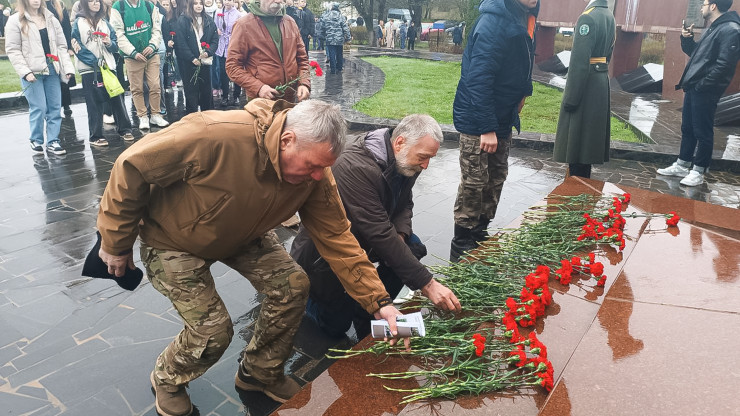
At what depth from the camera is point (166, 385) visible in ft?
9.11

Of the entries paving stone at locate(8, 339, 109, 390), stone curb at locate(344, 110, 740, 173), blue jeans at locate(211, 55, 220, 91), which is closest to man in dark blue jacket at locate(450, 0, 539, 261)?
paving stone at locate(8, 339, 109, 390)

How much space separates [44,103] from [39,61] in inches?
23.0

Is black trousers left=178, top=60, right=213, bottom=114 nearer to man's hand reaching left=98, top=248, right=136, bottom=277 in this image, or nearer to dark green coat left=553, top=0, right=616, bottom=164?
dark green coat left=553, top=0, right=616, bottom=164

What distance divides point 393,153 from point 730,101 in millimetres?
9025

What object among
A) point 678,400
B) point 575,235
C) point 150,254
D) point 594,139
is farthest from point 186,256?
point 594,139

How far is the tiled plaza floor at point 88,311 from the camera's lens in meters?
2.99

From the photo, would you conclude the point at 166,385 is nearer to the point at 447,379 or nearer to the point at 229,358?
the point at 229,358

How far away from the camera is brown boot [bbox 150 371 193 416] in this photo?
277 cm

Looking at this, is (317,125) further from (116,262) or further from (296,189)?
→ (116,262)

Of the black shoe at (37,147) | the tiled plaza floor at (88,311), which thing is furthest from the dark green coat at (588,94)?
the black shoe at (37,147)

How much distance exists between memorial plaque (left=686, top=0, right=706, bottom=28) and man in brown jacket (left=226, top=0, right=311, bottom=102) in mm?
9693

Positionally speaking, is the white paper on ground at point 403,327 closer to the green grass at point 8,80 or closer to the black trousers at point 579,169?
the black trousers at point 579,169

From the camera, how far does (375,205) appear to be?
3.16 meters

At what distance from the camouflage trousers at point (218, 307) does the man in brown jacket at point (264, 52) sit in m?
2.55
